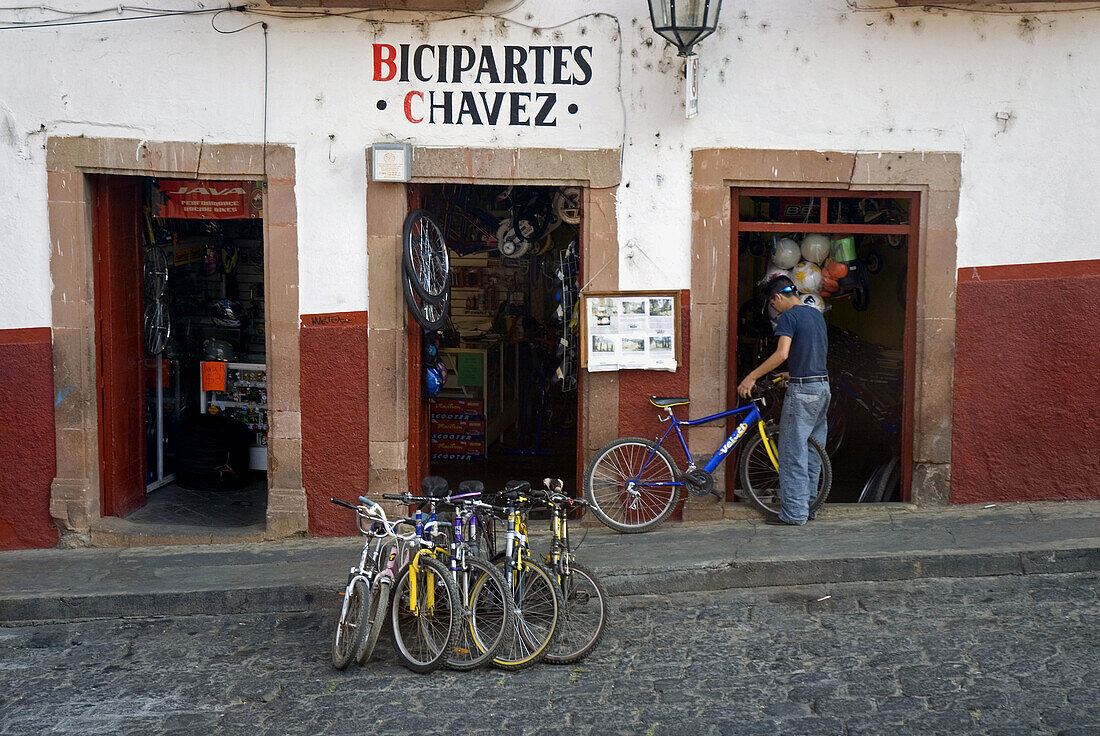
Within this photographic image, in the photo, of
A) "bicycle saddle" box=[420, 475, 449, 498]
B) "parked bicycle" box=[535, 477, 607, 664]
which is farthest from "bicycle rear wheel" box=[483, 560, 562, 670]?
"bicycle saddle" box=[420, 475, 449, 498]

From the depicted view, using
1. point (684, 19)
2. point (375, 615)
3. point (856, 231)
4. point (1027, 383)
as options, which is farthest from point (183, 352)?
point (1027, 383)

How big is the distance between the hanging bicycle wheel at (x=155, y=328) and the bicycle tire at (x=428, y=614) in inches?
165

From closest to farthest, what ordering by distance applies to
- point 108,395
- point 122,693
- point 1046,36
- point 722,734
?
1. point 722,734
2. point 122,693
3. point 1046,36
4. point 108,395

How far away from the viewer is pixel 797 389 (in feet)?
28.0

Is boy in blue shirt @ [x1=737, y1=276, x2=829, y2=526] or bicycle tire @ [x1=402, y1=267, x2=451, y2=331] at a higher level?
bicycle tire @ [x1=402, y1=267, x2=451, y2=331]

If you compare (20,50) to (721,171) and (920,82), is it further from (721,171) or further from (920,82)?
(920,82)

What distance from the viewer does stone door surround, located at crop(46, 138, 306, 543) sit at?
8719mm

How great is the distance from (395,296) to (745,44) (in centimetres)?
305

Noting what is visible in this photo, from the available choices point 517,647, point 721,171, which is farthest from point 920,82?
point 517,647

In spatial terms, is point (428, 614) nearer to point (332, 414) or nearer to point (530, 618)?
point (530, 618)

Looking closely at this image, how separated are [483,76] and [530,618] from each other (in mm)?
3985

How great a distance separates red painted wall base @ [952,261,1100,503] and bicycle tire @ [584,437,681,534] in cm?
212

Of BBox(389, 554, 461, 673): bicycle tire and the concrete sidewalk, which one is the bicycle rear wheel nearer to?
BBox(389, 554, 461, 673): bicycle tire

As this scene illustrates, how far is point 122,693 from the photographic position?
643 centimetres
